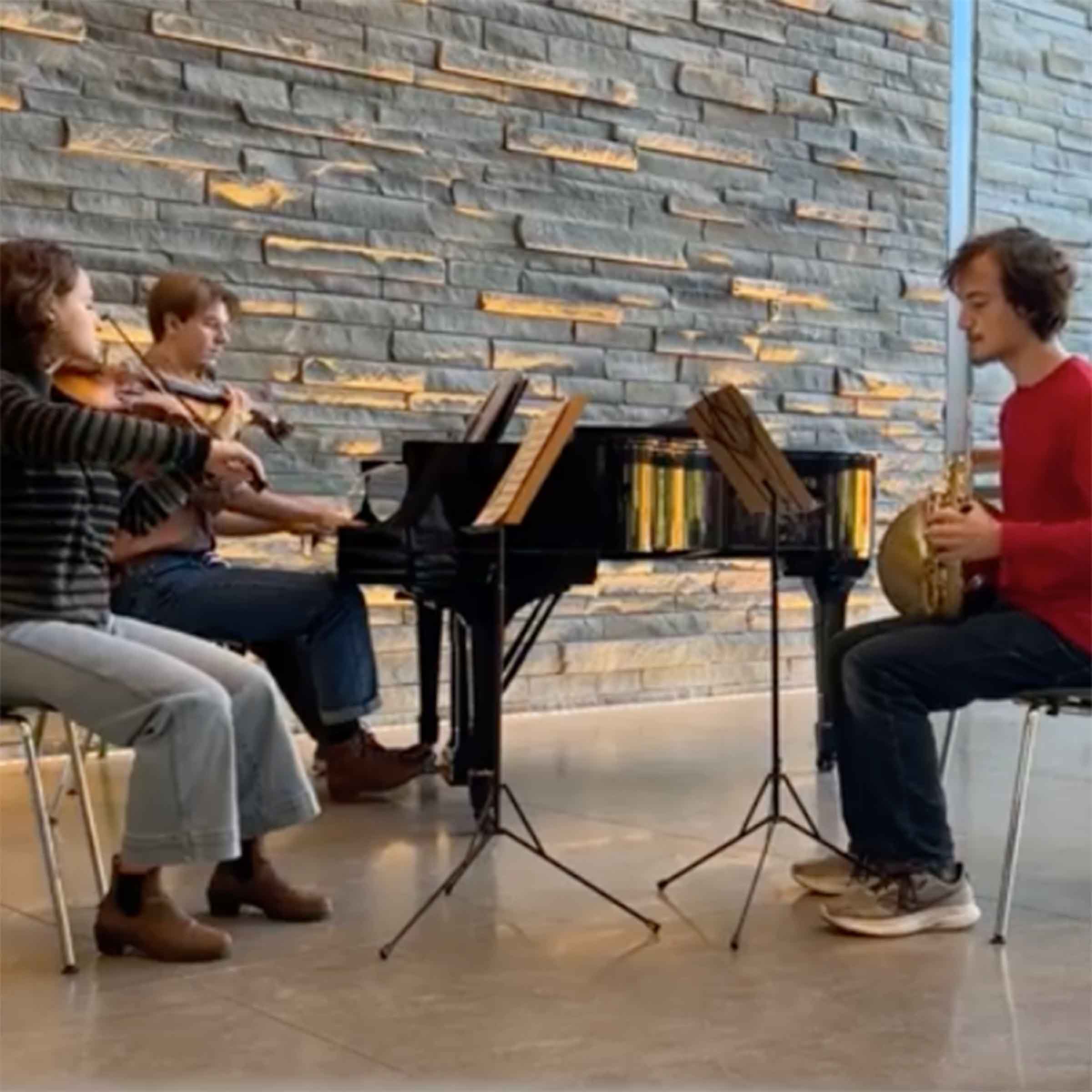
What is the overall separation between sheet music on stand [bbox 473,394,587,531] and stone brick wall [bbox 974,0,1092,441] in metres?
4.34

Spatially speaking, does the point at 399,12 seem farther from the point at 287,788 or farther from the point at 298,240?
the point at 287,788

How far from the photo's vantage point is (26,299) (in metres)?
2.66

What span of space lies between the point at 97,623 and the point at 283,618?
3.97 feet

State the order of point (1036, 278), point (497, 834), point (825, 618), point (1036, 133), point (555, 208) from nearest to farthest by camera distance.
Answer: point (1036, 278) < point (497, 834) < point (825, 618) < point (555, 208) < point (1036, 133)

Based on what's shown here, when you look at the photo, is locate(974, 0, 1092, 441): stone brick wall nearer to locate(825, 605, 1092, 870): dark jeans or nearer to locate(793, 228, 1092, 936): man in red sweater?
locate(793, 228, 1092, 936): man in red sweater

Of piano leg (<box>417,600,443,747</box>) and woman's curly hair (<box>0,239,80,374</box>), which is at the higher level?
woman's curly hair (<box>0,239,80,374</box>)

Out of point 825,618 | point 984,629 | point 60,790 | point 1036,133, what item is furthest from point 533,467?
point 1036,133

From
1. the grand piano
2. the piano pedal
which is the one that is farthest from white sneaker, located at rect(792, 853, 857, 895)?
the piano pedal

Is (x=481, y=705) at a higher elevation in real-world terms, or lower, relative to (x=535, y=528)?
lower

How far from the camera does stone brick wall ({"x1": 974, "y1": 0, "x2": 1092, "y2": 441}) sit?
6820 millimetres

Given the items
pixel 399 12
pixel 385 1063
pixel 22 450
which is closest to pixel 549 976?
pixel 385 1063

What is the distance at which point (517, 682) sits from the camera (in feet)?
18.3

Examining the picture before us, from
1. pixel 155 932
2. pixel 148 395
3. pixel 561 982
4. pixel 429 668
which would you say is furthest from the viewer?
pixel 429 668

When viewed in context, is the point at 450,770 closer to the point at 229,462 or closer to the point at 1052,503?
the point at 229,462
